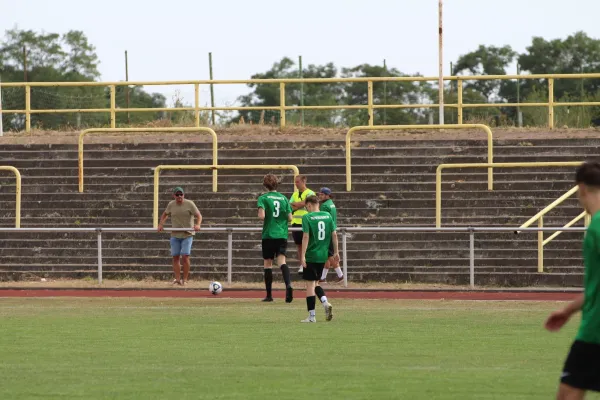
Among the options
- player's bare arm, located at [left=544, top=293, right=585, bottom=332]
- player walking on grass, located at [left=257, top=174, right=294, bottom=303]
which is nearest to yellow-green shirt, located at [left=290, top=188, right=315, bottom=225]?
player walking on grass, located at [left=257, top=174, right=294, bottom=303]

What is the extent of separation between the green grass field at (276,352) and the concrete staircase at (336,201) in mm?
4533

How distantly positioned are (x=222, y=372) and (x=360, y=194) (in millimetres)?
14732

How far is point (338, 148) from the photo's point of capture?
87.8 ft

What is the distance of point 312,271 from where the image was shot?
50.4ft

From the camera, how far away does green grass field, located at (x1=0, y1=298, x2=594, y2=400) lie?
29.9ft

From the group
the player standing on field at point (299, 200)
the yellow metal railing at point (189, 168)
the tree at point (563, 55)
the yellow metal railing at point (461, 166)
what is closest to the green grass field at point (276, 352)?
the player standing on field at point (299, 200)

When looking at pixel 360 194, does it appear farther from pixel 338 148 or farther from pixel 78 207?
pixel 78 207

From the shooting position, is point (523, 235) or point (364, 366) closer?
point (364, 366)

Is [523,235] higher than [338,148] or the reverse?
the reverse

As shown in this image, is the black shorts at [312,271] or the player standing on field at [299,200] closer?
the black shorts at [312,271]

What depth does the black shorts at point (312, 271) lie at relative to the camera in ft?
50.3

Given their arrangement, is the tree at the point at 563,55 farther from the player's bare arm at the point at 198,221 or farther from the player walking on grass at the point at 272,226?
the player walking on grass at the point at 272,226

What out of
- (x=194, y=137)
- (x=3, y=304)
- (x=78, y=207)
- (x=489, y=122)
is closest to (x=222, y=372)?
(x=3, y=304)

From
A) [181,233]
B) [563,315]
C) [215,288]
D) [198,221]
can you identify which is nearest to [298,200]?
[198,221]
